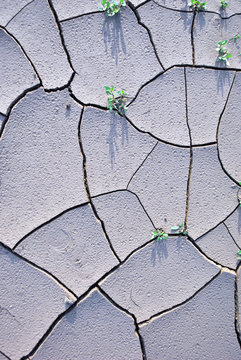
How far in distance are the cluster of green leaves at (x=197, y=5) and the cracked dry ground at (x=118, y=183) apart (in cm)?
3

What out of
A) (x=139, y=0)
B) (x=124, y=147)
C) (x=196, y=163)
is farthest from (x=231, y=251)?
(x=139, y=0)

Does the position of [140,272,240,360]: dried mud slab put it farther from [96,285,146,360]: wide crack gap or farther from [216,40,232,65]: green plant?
[216,40,232,65]: green plant

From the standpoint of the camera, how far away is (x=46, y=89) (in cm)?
197

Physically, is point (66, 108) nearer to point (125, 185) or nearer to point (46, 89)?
point (46, 89)

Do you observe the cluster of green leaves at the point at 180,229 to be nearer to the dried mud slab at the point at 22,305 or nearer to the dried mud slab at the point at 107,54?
the dried mud slab at the point at 22,305

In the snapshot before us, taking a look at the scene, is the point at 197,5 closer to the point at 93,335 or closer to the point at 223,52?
the point at 223,52

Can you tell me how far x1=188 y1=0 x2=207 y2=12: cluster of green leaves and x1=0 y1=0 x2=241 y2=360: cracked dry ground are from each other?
33 mm

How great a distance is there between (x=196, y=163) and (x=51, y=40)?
1232 millimetres

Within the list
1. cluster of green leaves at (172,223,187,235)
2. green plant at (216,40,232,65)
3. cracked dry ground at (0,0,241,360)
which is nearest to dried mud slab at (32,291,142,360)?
cracked dry ground at (0,0,241,360)

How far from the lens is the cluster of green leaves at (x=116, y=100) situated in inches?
78.4

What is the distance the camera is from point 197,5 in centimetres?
208

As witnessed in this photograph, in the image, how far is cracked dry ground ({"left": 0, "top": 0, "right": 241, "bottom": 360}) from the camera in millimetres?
1943

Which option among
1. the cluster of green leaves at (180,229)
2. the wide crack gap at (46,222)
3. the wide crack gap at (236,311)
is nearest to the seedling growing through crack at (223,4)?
the cluster of green leaves at (180,229)

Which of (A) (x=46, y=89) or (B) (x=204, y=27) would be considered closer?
(A) (x=46, y=89)
